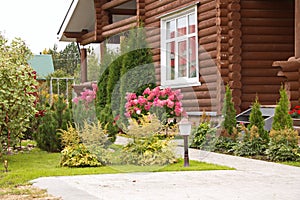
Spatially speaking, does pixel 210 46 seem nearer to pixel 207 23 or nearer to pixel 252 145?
pixel 207 23

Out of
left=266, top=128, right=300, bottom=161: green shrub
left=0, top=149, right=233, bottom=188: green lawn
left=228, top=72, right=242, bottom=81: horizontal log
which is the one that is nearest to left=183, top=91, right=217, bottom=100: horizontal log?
left=228, top=72, right=242, bottom=81: horizontal log

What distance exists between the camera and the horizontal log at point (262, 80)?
13586mm

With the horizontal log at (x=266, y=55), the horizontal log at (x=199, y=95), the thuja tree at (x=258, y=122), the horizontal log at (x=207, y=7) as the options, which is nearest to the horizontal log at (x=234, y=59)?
the horizontal log at (x=266, y=55)

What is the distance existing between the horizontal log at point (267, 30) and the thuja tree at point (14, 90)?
5021mm

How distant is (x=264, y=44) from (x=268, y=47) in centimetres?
11

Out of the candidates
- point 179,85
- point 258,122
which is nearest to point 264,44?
point 179,85

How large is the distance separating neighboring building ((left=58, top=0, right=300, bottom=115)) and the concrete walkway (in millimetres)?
4031

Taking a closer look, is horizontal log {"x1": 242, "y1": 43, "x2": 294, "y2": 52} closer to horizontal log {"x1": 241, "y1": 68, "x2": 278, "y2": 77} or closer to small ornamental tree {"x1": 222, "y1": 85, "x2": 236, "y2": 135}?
horizontal log {"x1": 241, "y1": 68, "x2": 278, "y2": 77}

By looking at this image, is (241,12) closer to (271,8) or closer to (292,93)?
(271,8)

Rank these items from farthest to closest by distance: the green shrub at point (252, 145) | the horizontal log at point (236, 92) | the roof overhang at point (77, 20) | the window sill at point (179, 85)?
1. the roof overhang at point (77, 20)
2. the window sill at point (179, 85)
3. the horizontal log at point (236, 92)
4. the green shrub at point (252, 145)

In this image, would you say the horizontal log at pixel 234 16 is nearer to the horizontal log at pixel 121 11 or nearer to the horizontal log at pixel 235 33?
the horizontal log at pixel 235 33

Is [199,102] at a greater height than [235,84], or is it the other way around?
[235,84]

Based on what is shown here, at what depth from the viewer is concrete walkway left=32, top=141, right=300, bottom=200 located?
6.46m

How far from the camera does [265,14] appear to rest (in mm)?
13672
